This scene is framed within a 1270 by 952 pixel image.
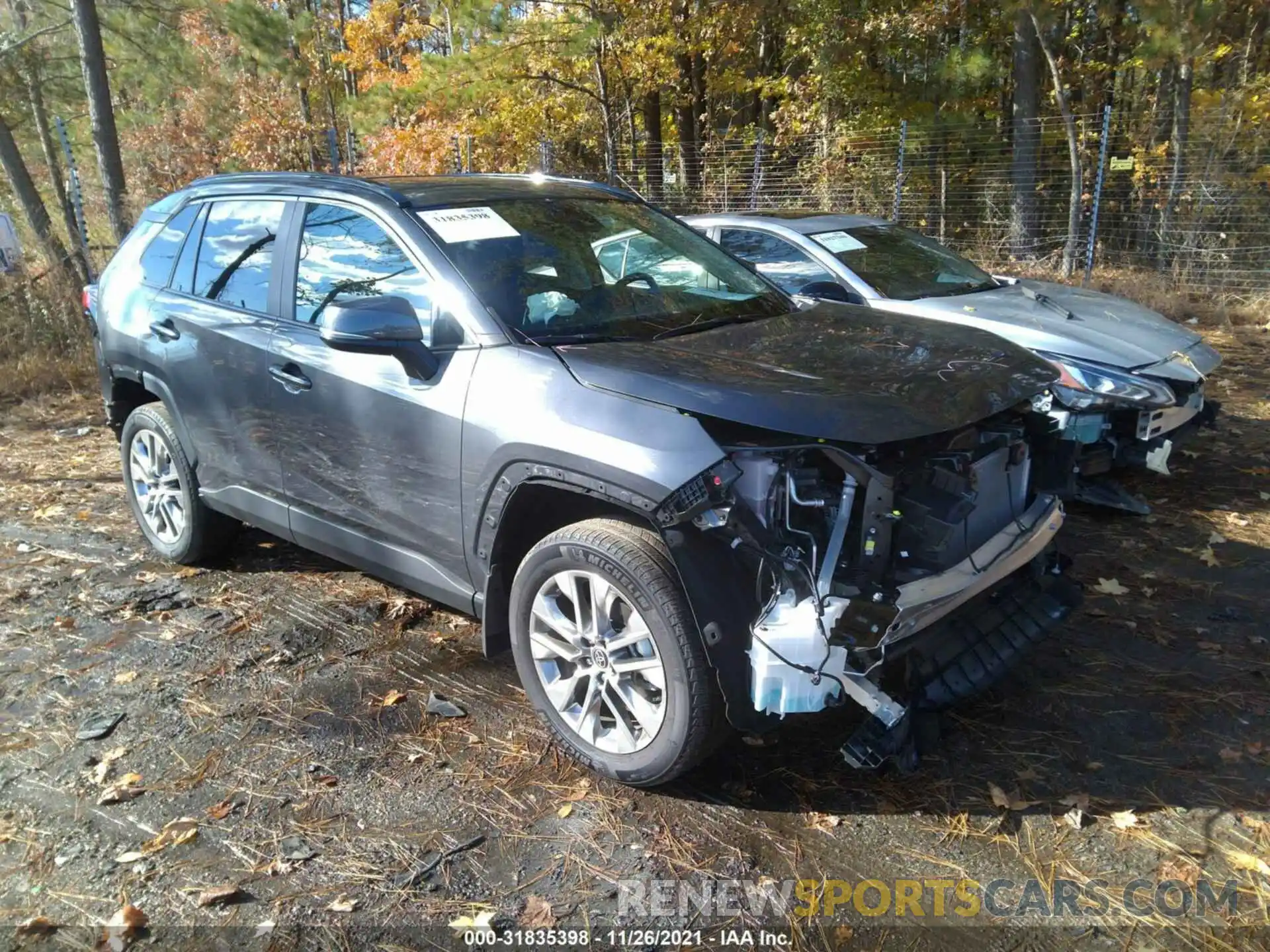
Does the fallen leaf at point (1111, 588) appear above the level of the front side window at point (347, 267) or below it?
below

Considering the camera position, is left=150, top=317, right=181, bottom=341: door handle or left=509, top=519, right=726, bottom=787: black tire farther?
left=150, top=317, right=181, bottom=341: door handle

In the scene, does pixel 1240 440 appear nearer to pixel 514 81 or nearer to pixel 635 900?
pixel 635 900

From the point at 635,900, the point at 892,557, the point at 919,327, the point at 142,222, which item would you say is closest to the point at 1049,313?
the point at 919,327

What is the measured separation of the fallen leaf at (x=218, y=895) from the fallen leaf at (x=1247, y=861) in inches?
110

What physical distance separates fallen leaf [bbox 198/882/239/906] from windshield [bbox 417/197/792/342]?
1879 mm

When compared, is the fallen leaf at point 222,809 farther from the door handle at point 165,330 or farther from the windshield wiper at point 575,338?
the door handle at point 165,330

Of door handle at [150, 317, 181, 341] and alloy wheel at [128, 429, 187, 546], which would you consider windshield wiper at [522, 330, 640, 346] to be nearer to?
door handle at [150, 317, 181, 341]

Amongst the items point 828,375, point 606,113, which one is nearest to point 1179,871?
point 828,375

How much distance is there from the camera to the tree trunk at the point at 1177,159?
1286 centimetres

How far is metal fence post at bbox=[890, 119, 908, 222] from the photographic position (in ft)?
45.0

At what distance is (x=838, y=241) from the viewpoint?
22.0 ft

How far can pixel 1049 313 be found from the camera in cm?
597

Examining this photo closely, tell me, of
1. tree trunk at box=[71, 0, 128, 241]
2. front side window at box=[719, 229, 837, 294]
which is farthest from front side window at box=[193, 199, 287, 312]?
tree trunk at box=[71, 0, 128, 241]

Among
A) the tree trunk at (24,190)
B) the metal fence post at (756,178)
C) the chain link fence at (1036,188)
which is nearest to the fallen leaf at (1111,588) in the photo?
the chain link fence at (1036,188)
